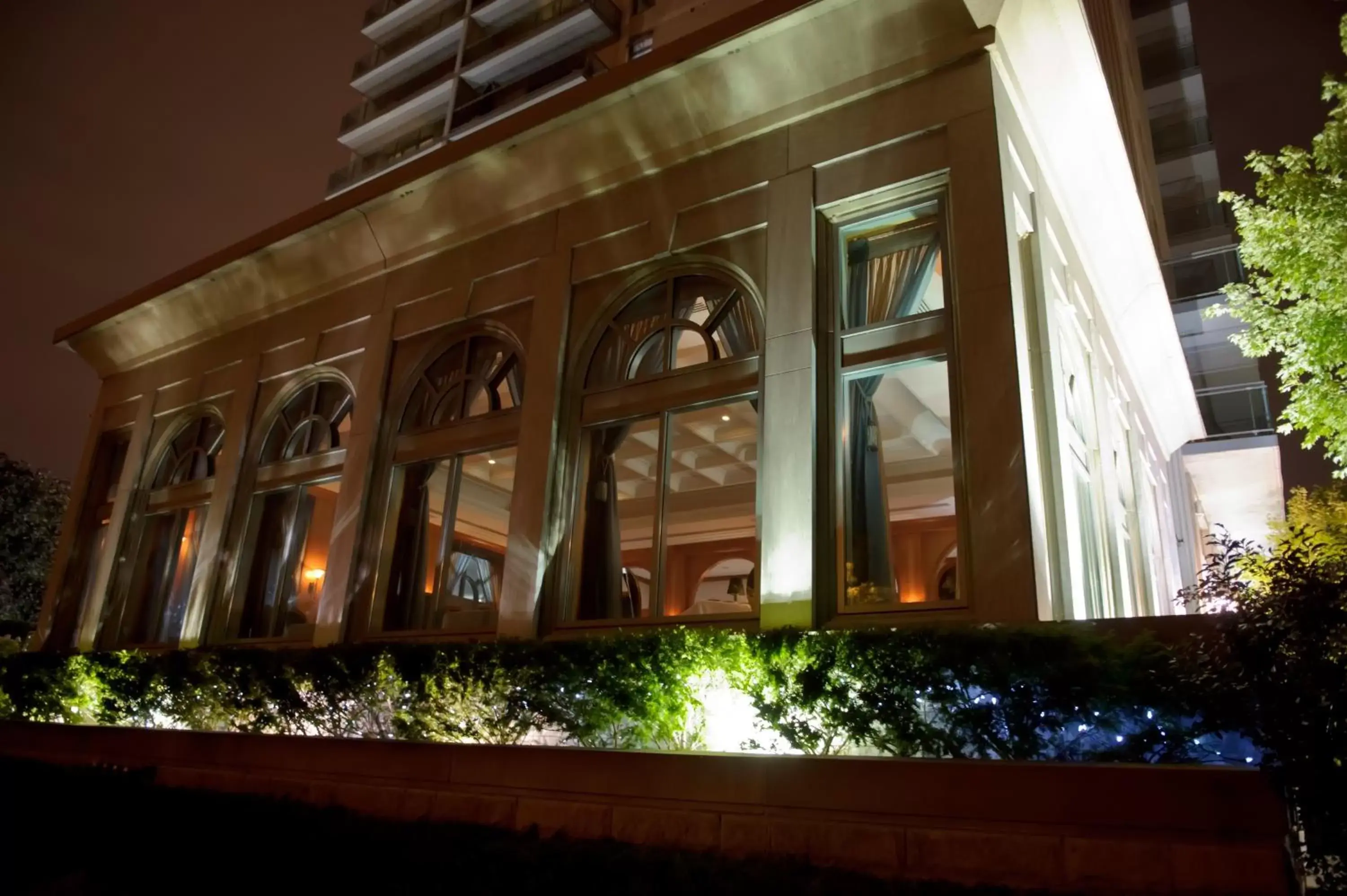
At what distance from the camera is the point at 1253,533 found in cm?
3100

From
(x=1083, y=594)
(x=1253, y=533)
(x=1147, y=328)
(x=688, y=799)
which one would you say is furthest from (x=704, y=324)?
(x=1253, y=533)

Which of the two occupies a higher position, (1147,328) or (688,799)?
(1147,328)

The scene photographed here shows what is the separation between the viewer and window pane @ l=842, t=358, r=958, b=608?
904 centimetres

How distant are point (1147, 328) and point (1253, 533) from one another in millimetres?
18179

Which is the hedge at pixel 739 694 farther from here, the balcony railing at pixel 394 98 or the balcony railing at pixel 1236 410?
the balcony railing at pixel 394 98

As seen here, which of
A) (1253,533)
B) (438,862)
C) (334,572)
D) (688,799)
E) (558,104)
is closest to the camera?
(438,862)

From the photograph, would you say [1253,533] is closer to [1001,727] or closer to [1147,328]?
[1147,328]

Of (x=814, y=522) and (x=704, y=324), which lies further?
(x=704, y=324)

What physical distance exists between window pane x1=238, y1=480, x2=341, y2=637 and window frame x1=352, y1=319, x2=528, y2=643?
1925 mm

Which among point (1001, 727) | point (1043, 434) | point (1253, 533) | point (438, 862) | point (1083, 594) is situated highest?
point (1253, 533)

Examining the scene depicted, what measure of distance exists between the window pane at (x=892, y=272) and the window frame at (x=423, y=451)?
446 cm

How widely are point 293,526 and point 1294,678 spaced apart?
14076mm

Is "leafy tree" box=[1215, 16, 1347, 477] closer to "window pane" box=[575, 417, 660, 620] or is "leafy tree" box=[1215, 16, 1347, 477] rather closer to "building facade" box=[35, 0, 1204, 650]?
"building facade" box=[35, 0, 1204, 650]

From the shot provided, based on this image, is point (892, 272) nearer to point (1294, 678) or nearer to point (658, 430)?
point (658, 430)
